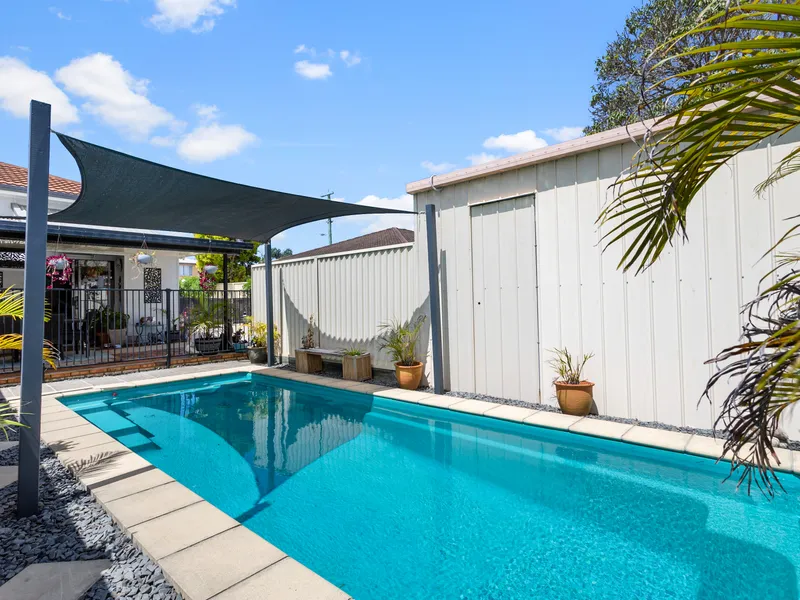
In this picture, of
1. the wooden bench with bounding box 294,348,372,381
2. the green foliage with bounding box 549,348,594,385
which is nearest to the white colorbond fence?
the wooden bench with bounding box 294,348,372,381

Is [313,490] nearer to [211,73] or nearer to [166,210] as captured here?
[166,210]

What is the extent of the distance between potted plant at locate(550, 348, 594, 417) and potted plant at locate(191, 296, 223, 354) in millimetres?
8666

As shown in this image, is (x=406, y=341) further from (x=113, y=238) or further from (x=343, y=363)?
(x=113, y=238)

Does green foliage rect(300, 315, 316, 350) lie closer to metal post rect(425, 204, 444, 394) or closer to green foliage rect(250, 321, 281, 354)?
green foliage rect(250, 321, 281, 354)

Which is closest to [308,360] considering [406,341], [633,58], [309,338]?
[309,338]

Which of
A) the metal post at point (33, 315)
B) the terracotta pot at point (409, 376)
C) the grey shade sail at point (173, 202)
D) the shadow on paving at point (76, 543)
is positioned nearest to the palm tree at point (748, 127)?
the shadow on paving at point (76, 543)

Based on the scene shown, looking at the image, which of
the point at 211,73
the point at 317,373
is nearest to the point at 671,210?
the point at 317,373

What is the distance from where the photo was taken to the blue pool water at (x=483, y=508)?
2.70 m

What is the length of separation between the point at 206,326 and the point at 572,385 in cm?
903

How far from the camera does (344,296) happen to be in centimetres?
898

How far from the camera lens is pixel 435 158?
36.4 ft

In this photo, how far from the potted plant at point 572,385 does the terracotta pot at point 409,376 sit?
7.57 feet

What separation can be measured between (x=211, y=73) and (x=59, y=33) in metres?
2.24

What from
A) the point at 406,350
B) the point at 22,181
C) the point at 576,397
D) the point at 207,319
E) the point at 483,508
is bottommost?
the point at 483,508
